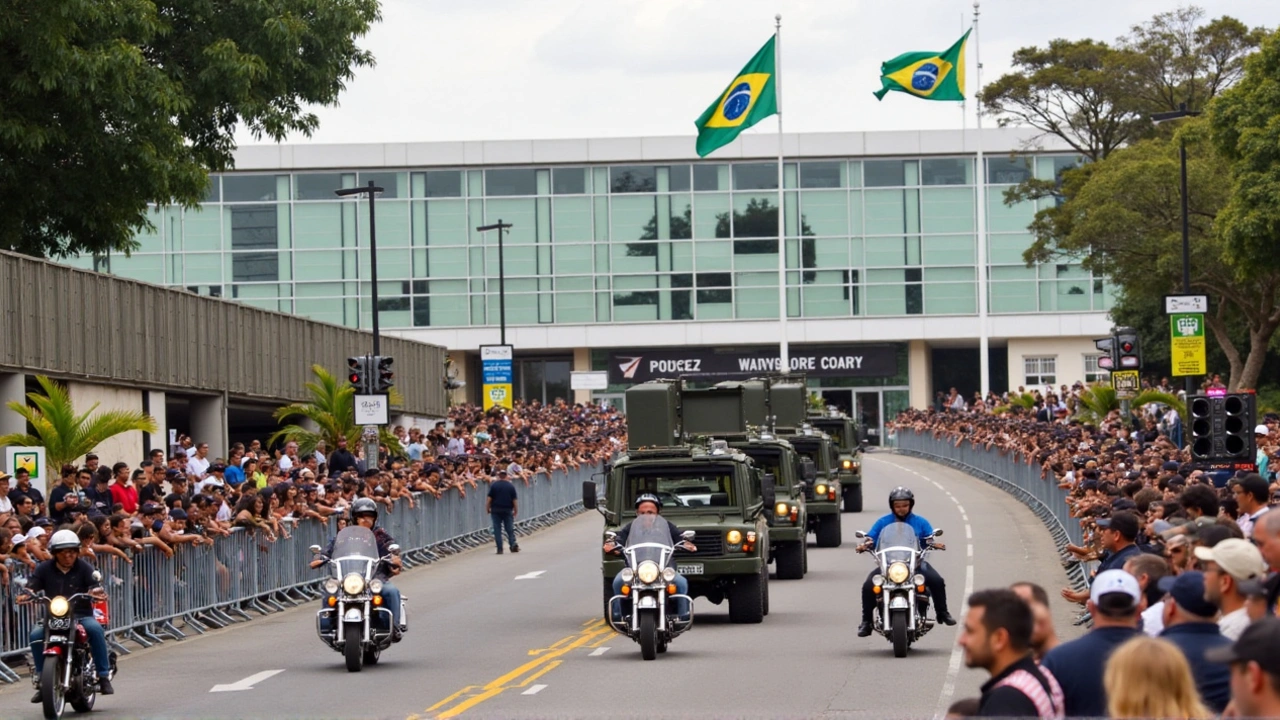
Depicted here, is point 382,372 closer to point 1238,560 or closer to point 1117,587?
point 1238,560

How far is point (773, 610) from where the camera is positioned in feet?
79.0

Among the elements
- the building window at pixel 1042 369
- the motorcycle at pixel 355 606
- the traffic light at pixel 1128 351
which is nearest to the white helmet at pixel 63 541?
the motorcycle at pixel 355 606

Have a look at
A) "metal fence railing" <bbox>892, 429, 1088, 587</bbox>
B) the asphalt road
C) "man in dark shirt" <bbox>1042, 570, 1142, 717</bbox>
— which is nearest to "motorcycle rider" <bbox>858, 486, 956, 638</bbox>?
the asphalt road

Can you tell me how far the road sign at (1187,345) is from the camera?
1078 inches

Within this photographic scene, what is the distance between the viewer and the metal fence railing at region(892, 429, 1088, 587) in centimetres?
3180

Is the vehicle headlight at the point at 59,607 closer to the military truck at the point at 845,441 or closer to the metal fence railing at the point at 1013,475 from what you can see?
the metal fence railing at the point at 1013,475

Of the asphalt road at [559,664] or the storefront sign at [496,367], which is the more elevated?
the storefront sign at [496,367]

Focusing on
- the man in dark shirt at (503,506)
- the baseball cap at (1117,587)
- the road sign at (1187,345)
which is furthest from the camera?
the man in dark shirt at (503,506)

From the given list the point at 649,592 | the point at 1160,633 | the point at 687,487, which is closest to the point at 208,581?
the point at 687,487

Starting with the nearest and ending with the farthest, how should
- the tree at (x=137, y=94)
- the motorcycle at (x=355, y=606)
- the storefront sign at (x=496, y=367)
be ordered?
the motorcycle at (x=355, y=606) < the tree at (x=137, y=94) < the storefront sign at (x=496, y=367)

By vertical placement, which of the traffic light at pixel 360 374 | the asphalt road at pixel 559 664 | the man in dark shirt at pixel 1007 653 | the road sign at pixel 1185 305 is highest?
the road sign at pixel 1185 305

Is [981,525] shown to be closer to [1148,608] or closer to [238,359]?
[238,359]

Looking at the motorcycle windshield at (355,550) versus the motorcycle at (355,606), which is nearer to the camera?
the motorcycle at (355,606)

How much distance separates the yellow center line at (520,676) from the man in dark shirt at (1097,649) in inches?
298
